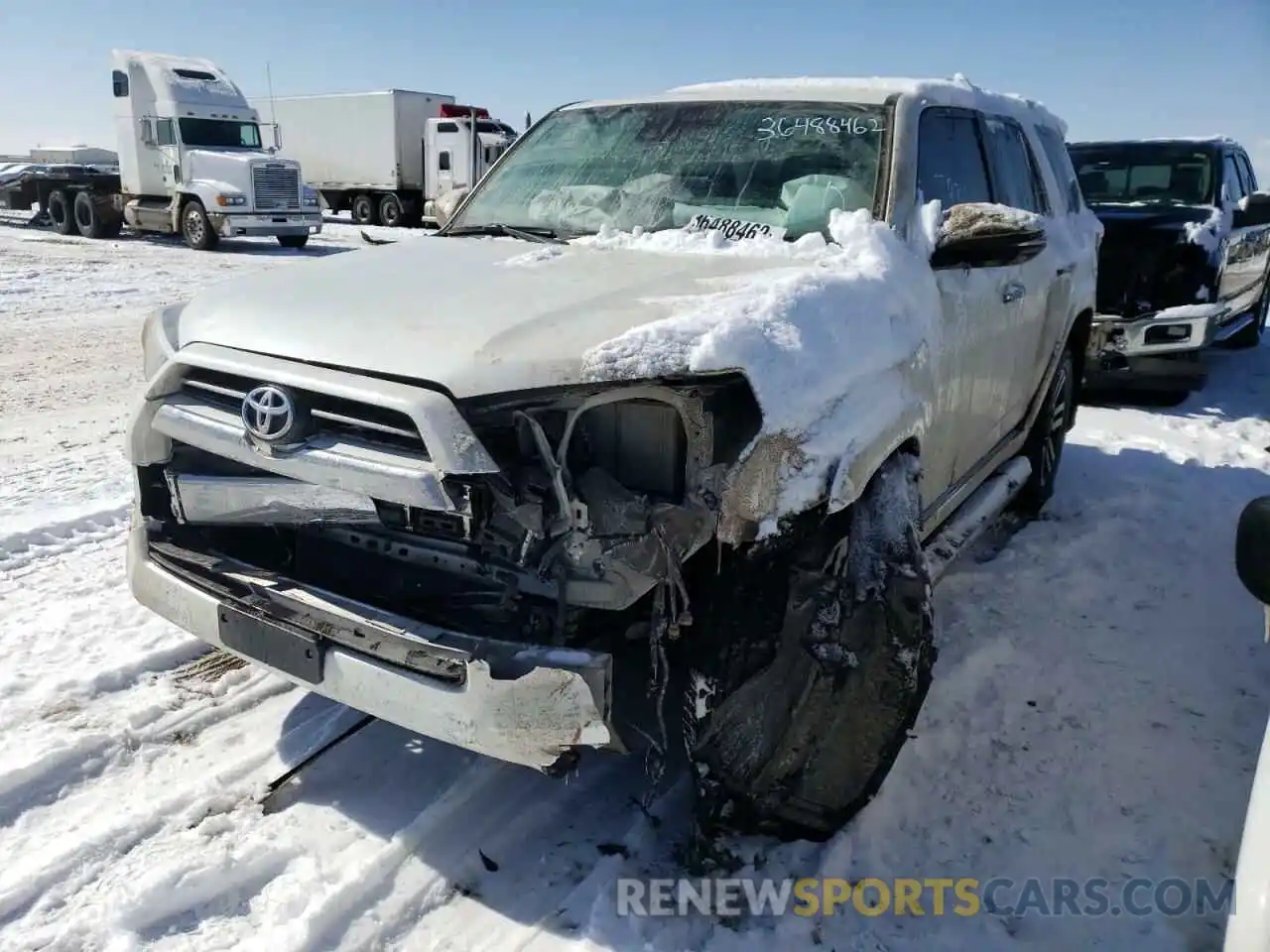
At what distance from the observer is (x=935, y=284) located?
10.6 ft

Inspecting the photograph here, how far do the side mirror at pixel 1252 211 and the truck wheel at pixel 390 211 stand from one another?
73.2 ft

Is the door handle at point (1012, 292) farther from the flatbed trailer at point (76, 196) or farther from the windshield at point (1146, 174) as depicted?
the flatbed trailer at point (76, 196)

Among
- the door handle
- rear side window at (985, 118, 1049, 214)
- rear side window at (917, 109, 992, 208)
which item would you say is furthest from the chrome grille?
rear side window at (985, 118, 1049, 214)

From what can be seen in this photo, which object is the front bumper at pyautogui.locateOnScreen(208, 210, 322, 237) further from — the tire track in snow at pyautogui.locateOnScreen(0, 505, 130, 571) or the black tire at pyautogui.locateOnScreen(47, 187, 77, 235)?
the tire track in snow at pyautogui.locateOnScreen(0, 505, 130, 571)

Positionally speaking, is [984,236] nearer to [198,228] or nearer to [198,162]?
[198,228]

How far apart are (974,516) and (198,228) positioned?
61.4 ft

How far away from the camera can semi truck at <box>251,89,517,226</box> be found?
25.0m

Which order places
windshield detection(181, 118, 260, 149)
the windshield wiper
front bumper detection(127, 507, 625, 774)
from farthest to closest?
windshield detection(181, 118, 260, 149), the windshield wiper, front bumper detection(127, 507, 625, 774)

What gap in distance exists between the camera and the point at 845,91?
12.2 ft

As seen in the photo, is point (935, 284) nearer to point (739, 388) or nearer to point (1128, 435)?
point (739, 388)

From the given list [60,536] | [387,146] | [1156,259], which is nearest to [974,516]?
[60,536]

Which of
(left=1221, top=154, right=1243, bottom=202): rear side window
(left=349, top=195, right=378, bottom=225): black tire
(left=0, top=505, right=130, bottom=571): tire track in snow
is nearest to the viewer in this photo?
(left=0, top=505, right=130, bottom=571): tire track in snow

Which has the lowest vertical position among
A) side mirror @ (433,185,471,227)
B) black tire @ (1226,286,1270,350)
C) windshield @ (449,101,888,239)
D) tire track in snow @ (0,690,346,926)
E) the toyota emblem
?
tire track in snow @ (0,690,346,926)

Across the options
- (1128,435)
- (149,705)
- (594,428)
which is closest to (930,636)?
(594,428)
